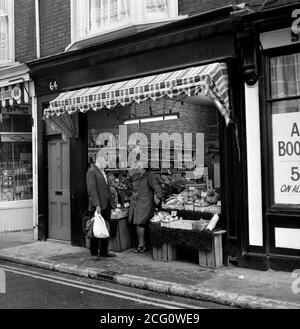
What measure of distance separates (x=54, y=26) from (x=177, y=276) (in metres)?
6.68

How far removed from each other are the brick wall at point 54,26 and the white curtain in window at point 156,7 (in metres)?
2.19

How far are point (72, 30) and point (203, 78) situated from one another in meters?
4.51

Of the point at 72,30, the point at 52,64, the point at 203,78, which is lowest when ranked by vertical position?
the point at 203,78

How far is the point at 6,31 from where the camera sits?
40.0 ft

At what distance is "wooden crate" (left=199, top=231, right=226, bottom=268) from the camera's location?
297 inches

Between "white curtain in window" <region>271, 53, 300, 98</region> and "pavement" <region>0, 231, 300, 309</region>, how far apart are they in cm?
280

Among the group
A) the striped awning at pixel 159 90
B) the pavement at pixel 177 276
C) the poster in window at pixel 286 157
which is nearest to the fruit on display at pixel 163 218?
the pavement at pixel 177 276

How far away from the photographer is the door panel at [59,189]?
1042cm

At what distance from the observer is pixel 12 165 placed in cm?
1245

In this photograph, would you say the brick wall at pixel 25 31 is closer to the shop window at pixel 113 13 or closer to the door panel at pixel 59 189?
the shop window at pixel 113 13
